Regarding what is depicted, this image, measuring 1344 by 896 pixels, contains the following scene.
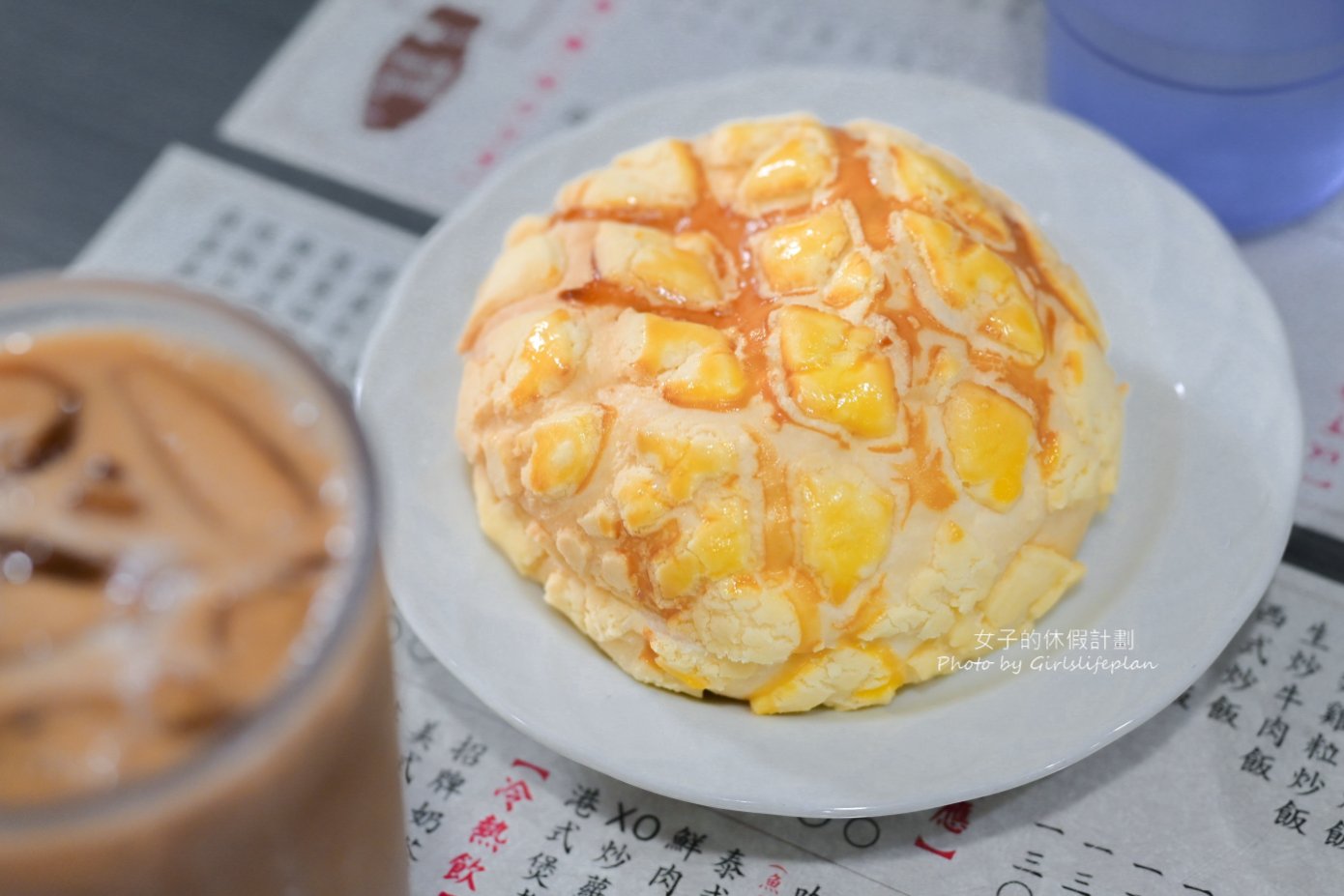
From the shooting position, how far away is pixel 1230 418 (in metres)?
1.08

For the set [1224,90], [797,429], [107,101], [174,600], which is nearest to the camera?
[174,600]

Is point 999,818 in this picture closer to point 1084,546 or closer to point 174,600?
Result: point 1084,546

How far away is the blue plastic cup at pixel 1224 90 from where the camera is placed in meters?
1.28

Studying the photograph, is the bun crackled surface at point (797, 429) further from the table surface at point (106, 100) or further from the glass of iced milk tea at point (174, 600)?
A: the table surface at point (106, 100)

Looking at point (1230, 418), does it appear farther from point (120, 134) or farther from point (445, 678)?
point (120, 134)

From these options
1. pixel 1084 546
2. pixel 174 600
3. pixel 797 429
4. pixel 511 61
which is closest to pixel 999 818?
pixel 1084 546

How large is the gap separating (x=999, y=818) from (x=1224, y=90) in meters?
0.73

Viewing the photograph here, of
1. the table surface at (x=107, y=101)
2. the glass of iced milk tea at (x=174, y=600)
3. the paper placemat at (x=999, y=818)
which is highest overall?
the glass of iced milk tea at (x=174, y=600)

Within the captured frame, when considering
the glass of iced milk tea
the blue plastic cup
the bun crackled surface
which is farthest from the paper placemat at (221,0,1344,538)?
the glass of iced milk tea

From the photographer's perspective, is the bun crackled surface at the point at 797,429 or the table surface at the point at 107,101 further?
the table surface at the point at 107,101

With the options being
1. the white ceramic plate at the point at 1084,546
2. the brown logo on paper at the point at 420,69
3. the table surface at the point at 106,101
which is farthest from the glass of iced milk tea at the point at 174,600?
the brown logo on paper at the point at 420,69

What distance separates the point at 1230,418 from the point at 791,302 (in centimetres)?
38

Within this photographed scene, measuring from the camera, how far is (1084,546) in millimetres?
1061

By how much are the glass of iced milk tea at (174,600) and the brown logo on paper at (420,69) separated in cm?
99
